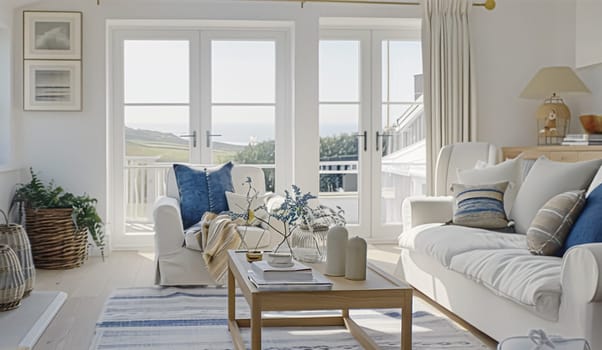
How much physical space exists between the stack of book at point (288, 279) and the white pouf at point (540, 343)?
1135 mm

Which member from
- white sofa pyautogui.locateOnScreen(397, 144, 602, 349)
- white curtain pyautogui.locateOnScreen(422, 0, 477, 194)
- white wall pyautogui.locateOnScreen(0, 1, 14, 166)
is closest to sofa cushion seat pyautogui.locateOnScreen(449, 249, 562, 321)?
white sofa pyautogui.locateOnScreen(397, 144, 602, 349)

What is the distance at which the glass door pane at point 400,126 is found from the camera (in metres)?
6.54

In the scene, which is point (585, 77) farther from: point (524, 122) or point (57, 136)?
point (57, 136)

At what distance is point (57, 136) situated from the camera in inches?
232

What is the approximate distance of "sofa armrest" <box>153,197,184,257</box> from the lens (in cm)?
448

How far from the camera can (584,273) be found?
8.51 feet

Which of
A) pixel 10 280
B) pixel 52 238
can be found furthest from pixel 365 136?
pixel 10 280

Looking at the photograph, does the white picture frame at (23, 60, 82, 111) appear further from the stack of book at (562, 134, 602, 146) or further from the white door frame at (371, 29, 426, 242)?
the stack of book at (562, 134, 602, 146)

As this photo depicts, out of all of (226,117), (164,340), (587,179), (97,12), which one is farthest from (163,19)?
(587,179)

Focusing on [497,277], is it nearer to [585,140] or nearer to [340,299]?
[340,299]

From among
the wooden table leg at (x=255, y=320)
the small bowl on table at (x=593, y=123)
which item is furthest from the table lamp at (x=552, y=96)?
the wooden table leg at (x=255, y=320)

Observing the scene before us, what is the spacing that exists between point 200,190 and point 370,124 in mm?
2144

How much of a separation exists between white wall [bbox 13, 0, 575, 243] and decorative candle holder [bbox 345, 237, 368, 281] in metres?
3.16

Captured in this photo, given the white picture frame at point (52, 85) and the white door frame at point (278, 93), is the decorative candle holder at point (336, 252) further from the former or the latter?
the white picture frame at point (52, 85)
